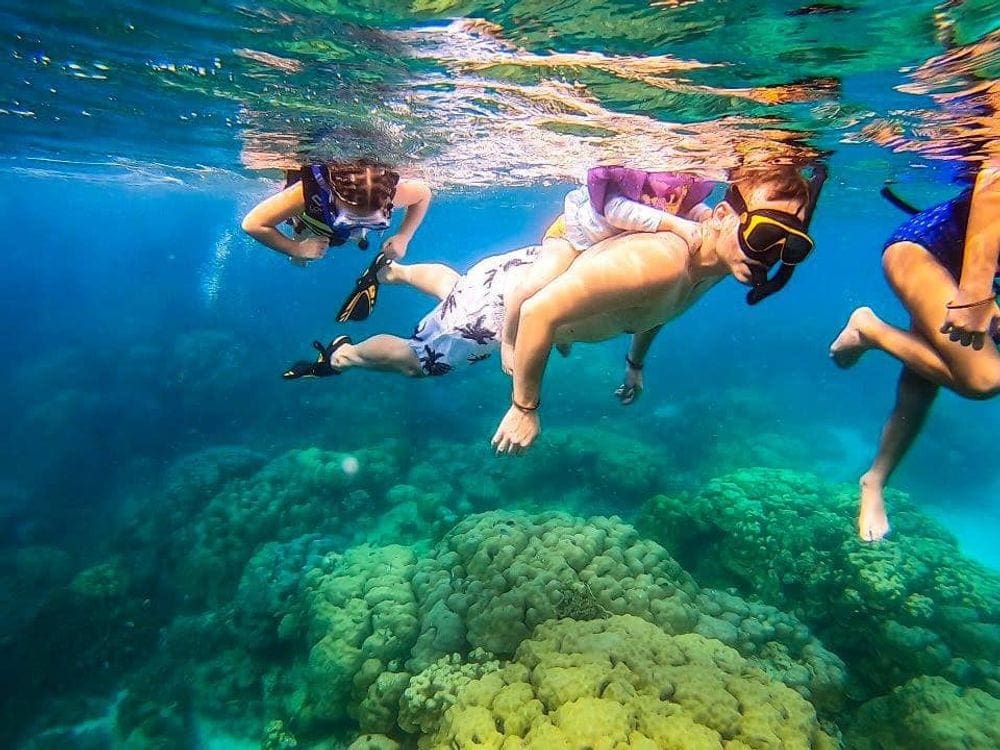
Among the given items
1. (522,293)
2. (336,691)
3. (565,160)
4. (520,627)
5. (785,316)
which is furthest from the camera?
(785,316)

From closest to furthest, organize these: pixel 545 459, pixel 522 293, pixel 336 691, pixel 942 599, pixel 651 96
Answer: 1. pixel 522 293
2. pixel 336 691
3. pixel 651 96
4. pixel 942 599
5. pixel 545 459

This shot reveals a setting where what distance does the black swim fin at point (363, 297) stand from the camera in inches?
217

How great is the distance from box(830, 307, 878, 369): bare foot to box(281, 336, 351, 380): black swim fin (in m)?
4.69

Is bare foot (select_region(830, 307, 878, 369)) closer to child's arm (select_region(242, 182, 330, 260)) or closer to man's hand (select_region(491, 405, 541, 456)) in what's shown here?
man's hand (select_region(491, 405, 541, 456))

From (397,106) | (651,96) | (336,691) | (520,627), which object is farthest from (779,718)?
(397,106)

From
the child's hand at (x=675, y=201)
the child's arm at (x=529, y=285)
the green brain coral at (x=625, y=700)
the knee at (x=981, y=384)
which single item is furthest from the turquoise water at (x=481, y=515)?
the knee at (x=981, y=384)

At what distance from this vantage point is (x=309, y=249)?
545 cm

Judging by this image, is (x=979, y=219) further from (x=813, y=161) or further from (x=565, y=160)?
(x=565, y=160)

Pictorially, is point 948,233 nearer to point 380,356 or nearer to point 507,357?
point 507,357

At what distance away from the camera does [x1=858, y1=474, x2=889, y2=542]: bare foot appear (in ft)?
14.3

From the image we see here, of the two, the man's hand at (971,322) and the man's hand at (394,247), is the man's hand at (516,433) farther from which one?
the man's hand at (394,247)

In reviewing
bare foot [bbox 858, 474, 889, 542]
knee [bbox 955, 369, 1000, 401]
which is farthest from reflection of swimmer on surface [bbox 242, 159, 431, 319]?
knee [bbox 955, 369, 1000, 401]

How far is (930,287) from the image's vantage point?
11.9ft

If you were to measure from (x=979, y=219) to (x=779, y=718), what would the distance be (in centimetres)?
384
